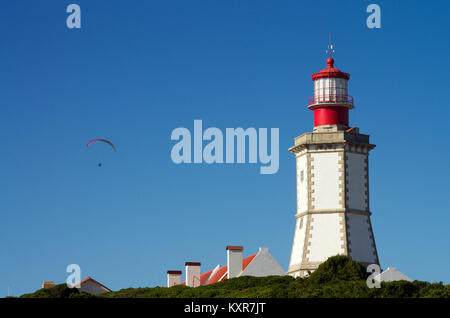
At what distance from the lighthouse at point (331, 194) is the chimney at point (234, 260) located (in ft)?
10.0

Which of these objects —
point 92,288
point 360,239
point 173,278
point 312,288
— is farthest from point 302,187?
point 92,288

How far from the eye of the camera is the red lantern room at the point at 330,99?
72000 mm

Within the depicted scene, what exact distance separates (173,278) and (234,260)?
736 centimetres

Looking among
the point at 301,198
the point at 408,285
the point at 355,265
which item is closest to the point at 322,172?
the point at 301,198

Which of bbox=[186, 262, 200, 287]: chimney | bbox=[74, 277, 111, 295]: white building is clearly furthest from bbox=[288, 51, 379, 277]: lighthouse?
bbox=[74, 277, 111, 295]: white building

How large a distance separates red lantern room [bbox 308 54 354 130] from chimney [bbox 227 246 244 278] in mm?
8505

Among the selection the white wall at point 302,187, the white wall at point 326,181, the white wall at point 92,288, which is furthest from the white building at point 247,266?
the white wall at point 92,288

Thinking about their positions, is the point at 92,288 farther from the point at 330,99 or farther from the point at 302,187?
the point at 330,99

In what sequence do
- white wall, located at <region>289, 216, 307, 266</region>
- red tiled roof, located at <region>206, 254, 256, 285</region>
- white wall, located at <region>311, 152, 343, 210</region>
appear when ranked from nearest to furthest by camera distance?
white wall, located at <region>311, 152, 343, 210</region>, white wall, located at <region>289, 216, 307, 266</region>, red tiled roof, located at <region>206, 254, 256, 285</region>

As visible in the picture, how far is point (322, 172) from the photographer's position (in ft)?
230

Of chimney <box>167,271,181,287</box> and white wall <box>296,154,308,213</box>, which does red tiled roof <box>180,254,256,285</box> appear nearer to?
chimney <box>167,271,181,287</box>

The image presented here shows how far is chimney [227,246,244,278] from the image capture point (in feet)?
238
